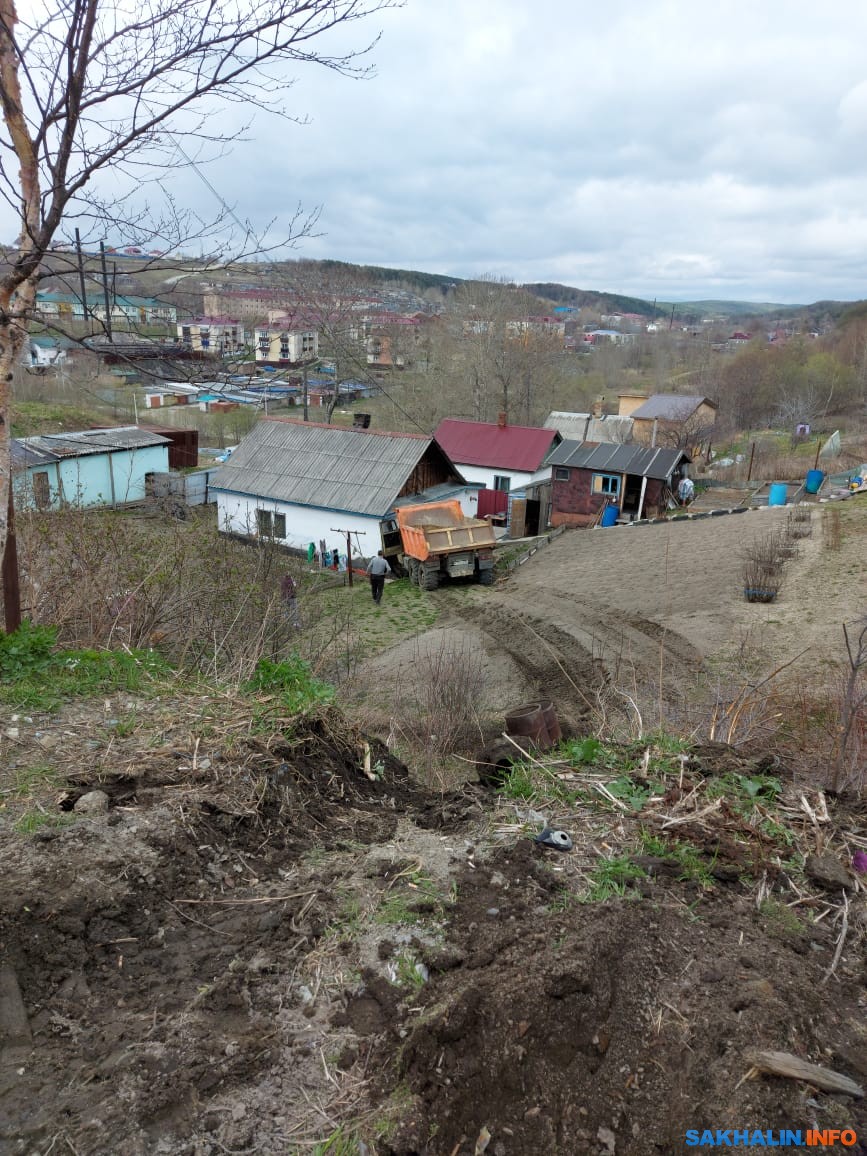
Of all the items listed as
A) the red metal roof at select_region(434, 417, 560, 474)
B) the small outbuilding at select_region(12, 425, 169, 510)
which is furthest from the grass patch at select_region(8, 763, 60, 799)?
the red metal roof at select_region(434, 417, 560, 474)

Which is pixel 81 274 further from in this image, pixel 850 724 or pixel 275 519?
pixel 275 519

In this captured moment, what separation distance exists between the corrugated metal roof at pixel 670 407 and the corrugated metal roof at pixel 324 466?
Answer: 819 inches

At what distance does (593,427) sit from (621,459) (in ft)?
65.4

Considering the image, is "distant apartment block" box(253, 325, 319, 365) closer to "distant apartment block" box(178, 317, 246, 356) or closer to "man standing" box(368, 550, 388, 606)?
"distant apartment block" box(178, 317, 246, 356)

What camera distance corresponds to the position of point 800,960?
3111mm

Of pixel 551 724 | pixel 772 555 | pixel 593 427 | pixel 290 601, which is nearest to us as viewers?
pixel 551 724

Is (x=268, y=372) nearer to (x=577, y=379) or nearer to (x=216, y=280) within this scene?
(x=216, y=280)

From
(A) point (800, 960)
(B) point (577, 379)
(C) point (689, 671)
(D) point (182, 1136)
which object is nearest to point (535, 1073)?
(D) point (182, 1136)

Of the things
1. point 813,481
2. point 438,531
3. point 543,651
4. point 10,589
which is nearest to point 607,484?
point 813,481

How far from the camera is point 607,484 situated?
25.0 m

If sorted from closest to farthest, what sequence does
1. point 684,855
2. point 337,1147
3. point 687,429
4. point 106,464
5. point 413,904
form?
1. point 337,1147
2. point 413,904
3. point 684,855
4. point 106,464
5. point 687,429

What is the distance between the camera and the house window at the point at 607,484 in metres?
24.9

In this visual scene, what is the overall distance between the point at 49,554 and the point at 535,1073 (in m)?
7.53

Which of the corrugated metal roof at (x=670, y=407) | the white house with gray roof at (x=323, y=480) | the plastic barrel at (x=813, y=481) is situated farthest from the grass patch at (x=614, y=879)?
the corrugated metal roof at (x=670, y=407)
